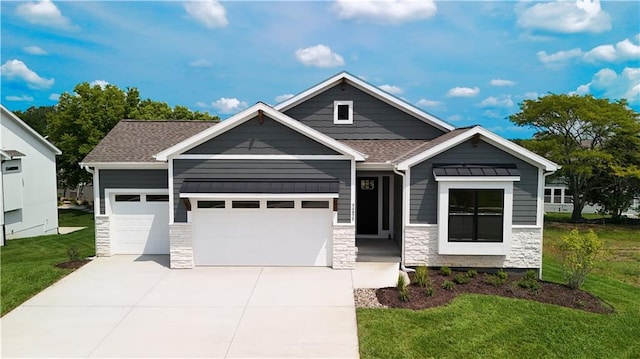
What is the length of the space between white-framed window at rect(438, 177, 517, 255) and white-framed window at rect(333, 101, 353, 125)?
180 inches

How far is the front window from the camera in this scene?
467 inches

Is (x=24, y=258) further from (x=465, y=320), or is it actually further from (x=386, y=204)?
(x=465, y=320)

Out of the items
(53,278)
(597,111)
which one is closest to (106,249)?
(53,278)

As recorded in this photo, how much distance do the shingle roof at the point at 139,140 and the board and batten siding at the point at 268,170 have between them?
2.01 metres

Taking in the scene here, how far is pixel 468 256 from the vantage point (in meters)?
12.2

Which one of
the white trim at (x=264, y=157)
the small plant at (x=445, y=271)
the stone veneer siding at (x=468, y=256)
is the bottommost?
the small plant at (x=445, y=271)

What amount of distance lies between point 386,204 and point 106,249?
9214 millimetres

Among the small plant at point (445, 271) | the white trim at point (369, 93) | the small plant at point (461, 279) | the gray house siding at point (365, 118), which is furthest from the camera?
the gray house siding at point (365, 118)

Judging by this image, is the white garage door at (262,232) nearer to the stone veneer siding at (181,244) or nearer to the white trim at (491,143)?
the stone veneer siding at (181,244)

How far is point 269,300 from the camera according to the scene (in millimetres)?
9664

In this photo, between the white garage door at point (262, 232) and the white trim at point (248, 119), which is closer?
the white trim at point (248, 119)

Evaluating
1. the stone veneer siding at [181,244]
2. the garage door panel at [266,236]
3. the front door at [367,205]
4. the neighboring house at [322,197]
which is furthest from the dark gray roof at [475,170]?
the stone veneer siding at [181,244]

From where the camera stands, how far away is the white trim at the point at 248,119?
11.7 metres

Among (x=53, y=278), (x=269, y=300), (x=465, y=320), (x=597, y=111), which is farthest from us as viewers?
(x=597, y=111)
